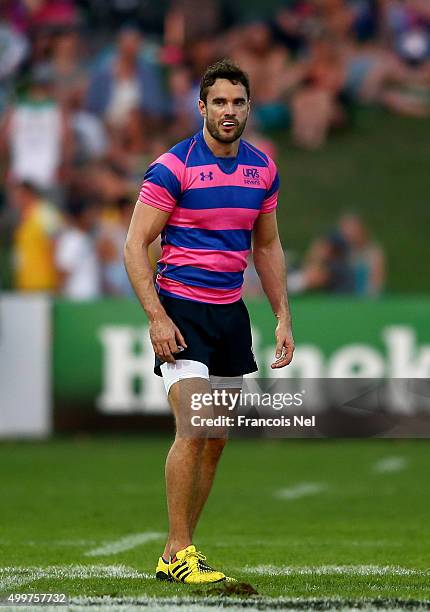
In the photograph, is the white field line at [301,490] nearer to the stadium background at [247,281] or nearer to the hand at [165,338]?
the stadium background at [247,281]

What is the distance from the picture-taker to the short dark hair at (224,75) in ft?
19.5

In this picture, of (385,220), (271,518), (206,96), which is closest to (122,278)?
(385,220)

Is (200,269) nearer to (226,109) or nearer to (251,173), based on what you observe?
(251,173)

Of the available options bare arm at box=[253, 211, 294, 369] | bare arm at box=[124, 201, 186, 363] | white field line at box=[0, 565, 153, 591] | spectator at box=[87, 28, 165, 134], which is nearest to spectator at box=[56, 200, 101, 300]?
spectator at box=[87, 28, 165, 134]

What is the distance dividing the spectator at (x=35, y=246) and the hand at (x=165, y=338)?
394 inches

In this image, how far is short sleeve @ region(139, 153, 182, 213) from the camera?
5973 millimetres

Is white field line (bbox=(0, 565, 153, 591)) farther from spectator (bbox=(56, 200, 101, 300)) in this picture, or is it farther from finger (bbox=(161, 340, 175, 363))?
spectator (bbox=(56, 200, 101, 300))

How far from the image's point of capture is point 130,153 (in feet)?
57.9

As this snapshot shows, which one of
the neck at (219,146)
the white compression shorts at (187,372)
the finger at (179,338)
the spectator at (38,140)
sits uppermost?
the spectator at (38,140)

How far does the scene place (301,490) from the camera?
425 inches

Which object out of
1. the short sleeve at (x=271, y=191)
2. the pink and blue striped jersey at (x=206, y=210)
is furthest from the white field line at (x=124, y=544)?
the short sleeve at (x=271, y=191)

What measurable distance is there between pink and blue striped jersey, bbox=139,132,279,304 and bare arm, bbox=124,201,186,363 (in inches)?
2.4

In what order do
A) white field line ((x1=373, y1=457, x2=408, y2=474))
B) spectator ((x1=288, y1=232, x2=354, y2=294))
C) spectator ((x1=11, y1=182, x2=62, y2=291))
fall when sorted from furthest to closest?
spectator ((x1=288, y1=232, x2=354, y2=294)) < spectator ((x1=11, y1=182, x2=62, y2=291)) < white field line ((x1=373, y1=457, x2=408, y2=474))

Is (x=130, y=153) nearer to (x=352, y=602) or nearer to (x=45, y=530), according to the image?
(x=45, y=530)
